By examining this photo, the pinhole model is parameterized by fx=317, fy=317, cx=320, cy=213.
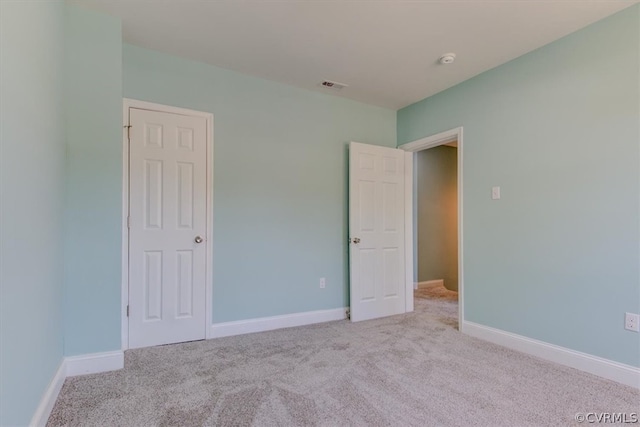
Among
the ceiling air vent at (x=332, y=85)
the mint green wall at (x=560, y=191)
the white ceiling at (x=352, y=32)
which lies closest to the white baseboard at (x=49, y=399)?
the white ceiling at (x=352, y=32)

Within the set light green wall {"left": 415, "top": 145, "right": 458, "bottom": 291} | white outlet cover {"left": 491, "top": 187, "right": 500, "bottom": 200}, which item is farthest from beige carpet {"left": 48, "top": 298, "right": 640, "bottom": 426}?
light green wall {"left": 415, "top": 145, "right": 458, "bottom": 291}

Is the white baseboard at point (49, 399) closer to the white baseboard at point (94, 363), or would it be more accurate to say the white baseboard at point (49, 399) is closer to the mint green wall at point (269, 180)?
the white baseboard at point (94, 363)

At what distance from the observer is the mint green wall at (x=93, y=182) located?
2160mm

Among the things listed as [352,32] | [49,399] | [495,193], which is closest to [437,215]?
A: [495,193]

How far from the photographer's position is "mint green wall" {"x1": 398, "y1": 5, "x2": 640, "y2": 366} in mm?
2146

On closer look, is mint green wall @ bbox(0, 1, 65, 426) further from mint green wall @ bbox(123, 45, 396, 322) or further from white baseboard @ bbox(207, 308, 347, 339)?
white baseboard @ bbox(207, 308, 347, 339)

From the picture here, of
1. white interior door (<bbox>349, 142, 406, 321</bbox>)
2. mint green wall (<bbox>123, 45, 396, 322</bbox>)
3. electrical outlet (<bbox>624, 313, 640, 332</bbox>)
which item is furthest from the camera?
white interior door (<bbox>349, 142, 406, 321</bbox>)

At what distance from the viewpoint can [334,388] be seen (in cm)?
202

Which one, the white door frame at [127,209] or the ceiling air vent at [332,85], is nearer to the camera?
the white door frame at [127,209]

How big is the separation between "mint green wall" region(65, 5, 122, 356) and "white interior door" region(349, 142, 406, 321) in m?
2.22

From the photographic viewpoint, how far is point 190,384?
6.74ft

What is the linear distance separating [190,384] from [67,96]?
2.10m

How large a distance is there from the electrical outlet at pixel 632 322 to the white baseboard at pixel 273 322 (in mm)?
2341

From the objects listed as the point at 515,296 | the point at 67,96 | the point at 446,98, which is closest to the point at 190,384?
the point at 67,96
